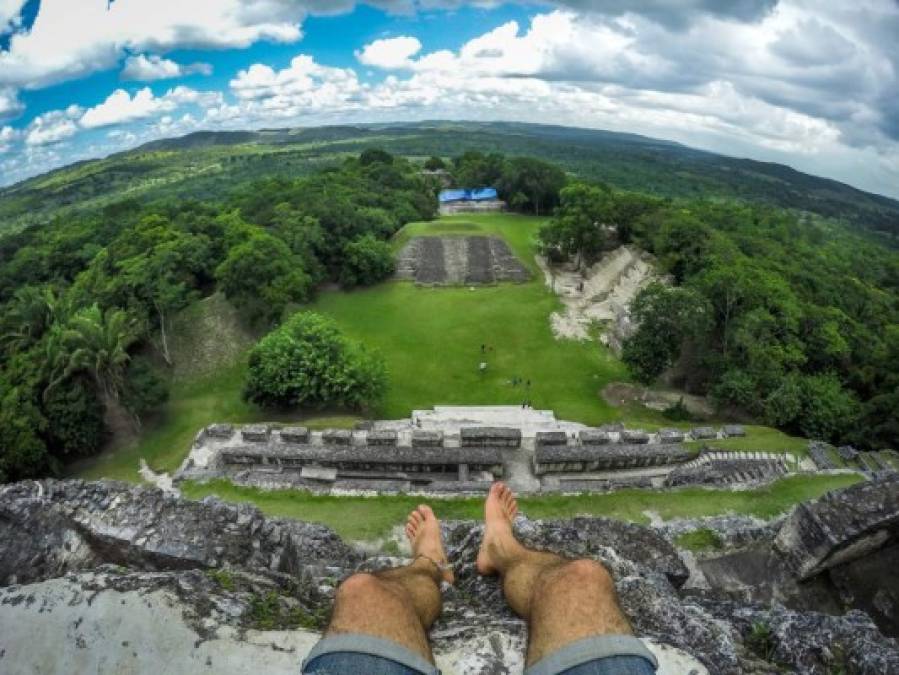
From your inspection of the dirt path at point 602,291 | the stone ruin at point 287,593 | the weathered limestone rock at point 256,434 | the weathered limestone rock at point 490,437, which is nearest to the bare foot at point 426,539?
the stone ruin at point 287,593

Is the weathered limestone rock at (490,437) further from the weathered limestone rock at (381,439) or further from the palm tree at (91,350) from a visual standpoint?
the palm tree at (91,350)

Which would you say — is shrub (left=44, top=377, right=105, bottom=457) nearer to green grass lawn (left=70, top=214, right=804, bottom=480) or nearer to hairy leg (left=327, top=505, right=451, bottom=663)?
green grass lawn (left=70, top=214, right=804, bottom=480)

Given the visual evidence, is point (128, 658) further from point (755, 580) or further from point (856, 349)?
point (856, 349)

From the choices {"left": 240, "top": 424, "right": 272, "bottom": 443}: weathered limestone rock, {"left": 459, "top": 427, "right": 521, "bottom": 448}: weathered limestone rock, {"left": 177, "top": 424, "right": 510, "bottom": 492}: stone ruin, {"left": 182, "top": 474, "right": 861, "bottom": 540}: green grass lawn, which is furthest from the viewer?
{"left": 240, "top": 424, "right": 272, "bottom": 443}: weathered limestone rock

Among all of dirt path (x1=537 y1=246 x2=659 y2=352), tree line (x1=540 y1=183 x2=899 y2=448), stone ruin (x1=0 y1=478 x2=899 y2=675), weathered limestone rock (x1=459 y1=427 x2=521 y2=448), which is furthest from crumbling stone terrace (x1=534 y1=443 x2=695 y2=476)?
dirt path (x1=537 y1=246 x2=659 y2=352)

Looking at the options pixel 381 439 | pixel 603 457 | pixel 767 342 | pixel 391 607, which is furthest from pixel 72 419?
pixel 767 342

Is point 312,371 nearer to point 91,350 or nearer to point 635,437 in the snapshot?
point 91,350
